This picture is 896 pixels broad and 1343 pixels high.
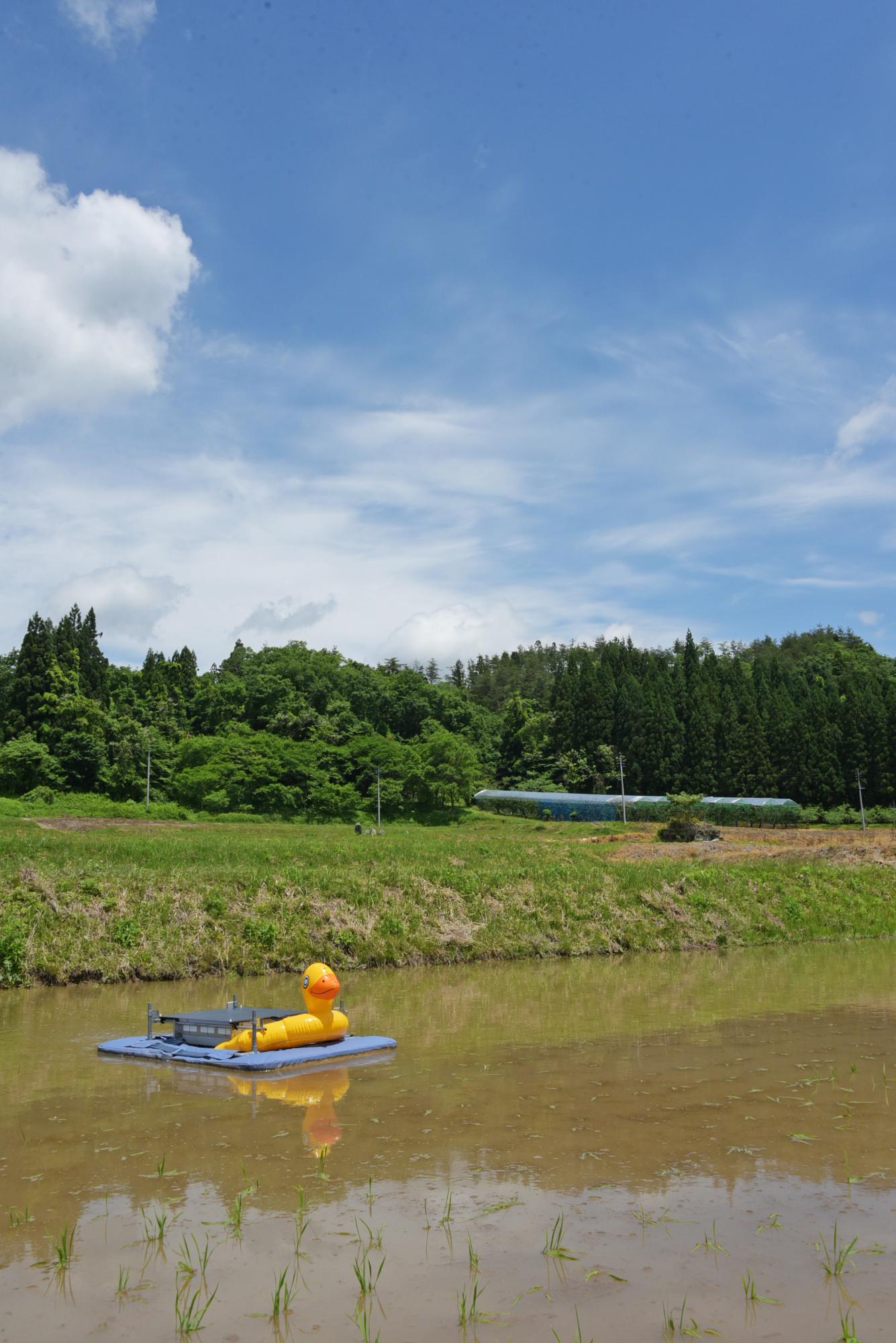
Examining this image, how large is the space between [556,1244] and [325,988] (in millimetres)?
6177

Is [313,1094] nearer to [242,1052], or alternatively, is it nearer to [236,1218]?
[242,1052]

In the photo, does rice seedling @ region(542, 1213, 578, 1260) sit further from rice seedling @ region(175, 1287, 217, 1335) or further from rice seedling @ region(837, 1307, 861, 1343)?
rice seedling @ region(175, 1287, 217, 1335)

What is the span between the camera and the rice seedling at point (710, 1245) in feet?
18.4

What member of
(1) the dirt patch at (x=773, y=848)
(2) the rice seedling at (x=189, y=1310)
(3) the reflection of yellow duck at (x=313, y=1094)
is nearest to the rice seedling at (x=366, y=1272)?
(2) the rice seedling at (x=189, y=1310)

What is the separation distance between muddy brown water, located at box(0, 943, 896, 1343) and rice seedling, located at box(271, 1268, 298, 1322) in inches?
1.7

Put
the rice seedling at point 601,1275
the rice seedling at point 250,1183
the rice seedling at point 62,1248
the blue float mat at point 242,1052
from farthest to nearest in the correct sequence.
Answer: the blue float mat at point 242,1052 < the rice seedling at point 250,1183 < the rice seedling at point 62,1248 < the rice seedling at point 601,1275

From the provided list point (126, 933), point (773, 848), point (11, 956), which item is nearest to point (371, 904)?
point (126, 933)

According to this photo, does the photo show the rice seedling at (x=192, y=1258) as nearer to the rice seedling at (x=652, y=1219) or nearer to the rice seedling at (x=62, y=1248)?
the rice seedling at (x=62, y=1248)

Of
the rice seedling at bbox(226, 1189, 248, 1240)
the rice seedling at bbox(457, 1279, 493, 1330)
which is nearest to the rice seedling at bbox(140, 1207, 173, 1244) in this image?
the rice seedling at bbox(226, 1189, 248, 1240)

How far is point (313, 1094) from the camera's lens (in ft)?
32.0

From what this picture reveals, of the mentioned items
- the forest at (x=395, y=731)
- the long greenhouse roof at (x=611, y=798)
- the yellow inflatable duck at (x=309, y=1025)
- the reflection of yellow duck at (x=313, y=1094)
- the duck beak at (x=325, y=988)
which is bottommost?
the reflection of yellow duck at (x=313, y=1094)

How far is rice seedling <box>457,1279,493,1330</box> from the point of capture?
4.80 metres

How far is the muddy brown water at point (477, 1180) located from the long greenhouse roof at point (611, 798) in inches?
2587

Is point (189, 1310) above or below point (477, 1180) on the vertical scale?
above
